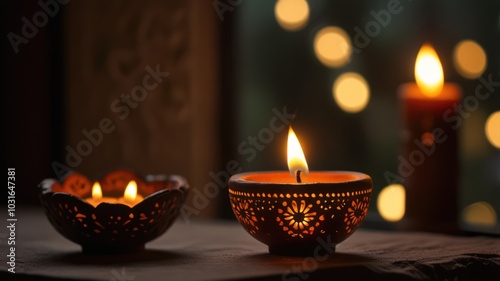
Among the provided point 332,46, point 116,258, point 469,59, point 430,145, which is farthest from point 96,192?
point 469,59

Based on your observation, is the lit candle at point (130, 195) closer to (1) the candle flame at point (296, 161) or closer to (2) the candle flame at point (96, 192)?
(2) the candle flame at point (96, 192)

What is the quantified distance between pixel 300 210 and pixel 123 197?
1.20 feet

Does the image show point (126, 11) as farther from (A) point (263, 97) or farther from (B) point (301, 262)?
(B) point (301, 262)

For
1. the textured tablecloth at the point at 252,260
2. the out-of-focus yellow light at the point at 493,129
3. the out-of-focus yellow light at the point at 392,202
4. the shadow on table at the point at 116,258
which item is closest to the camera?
the textured tablecloth at the point at 252,260

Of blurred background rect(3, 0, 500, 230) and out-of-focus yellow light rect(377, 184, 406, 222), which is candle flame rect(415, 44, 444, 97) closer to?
blurred background rect(3, 0, 500, 230)

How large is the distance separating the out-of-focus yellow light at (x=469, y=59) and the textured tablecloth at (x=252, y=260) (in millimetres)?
337

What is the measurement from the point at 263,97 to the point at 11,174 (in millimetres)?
638

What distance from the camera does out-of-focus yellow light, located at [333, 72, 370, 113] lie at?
1.46 m

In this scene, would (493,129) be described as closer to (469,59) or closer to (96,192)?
(469,59)

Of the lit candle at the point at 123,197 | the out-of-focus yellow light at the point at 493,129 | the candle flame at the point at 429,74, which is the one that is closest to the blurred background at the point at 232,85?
the out-of-focus yellow light at the point at 493,129

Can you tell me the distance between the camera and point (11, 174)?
1.74 metres

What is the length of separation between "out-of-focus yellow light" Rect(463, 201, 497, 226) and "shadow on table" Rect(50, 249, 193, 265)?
24.0 inches

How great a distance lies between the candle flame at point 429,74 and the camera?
1.09 meters

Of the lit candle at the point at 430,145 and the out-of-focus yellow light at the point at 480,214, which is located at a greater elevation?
the lit candle at the point at 430,145
